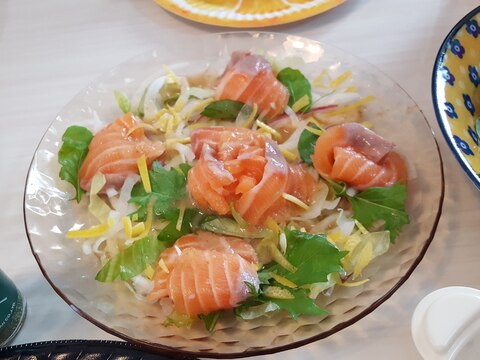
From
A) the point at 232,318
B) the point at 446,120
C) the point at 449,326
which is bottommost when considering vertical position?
the point at 232,318

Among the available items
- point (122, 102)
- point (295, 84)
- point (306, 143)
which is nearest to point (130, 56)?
point (122, 102)

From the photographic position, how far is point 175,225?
3.18 ft

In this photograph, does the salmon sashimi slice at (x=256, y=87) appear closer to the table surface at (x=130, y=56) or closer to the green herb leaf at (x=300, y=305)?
the table surface at (x=130, y=56)

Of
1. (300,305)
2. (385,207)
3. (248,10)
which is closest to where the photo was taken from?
(300,305)

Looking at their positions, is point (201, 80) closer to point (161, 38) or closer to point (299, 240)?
point (161, 38)

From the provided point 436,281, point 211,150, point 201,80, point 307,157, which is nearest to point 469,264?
point 436,281

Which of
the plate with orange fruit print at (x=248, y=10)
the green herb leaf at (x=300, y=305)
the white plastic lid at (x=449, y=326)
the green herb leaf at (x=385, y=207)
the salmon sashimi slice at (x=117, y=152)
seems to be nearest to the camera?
the white plastic lid at (x=449, y=326)

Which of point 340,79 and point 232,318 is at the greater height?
point 340,79

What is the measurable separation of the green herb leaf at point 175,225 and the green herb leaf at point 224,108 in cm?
25

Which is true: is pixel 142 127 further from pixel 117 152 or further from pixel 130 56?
pixel 130 56

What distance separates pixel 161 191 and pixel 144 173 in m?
0.06

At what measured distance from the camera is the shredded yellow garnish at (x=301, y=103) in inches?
45.7

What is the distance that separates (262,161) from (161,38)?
648mm

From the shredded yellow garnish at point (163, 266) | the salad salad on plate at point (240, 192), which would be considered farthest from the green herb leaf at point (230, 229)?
the shredded yellow garnish at point (163, 266)
